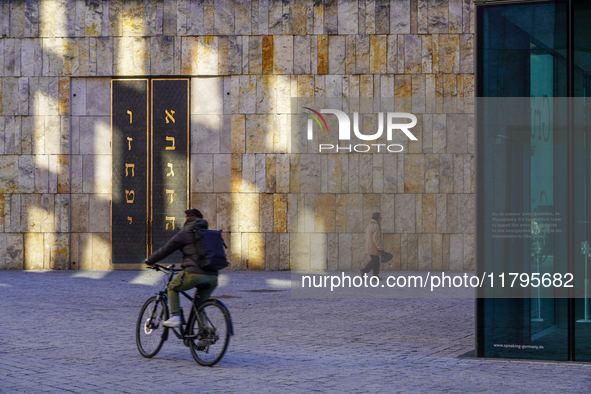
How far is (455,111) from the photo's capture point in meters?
20.6

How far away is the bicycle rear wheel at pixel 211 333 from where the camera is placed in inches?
303

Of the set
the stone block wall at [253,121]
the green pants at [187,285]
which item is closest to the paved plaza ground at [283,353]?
the green pants at [187,285]

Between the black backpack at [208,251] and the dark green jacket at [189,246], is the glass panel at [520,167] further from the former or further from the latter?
the dark green jacket at [189,246]

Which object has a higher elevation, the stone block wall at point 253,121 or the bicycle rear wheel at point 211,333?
the stone block wall at point 253,121

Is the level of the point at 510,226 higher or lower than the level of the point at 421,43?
lower

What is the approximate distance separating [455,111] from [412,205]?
9.01 feet

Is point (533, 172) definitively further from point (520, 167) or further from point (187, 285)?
point (187, 285)

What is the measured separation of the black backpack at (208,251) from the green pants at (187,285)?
0.11m

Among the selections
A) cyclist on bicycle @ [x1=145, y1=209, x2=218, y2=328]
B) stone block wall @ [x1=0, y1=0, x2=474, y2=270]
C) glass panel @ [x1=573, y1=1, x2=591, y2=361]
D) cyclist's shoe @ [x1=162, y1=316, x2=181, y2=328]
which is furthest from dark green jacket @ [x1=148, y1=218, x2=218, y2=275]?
stone block wall @ [x1=0, y1=0, x2=474, y2=270]

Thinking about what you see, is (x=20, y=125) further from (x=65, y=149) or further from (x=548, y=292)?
(x=548, y=292)

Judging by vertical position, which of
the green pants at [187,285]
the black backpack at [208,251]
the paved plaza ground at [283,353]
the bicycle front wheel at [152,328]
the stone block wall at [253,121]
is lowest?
the paved plaza ground at [283,353]

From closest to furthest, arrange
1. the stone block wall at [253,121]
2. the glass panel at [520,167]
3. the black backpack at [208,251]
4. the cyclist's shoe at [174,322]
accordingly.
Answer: the black backpack at [208,251] < the cyclist's shoe at [174,322] < the glass panel at [520,167] < the stone block wall at [253,121]

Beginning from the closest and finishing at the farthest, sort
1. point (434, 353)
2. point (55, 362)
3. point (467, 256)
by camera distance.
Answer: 1. point (55, 362)
2. point (434, 353)
3. point (467, 256)

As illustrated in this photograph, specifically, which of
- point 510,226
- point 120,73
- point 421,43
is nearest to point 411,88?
point 421,43
